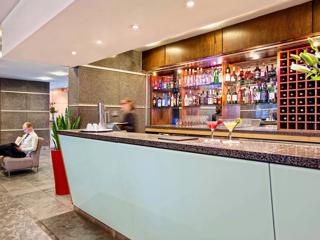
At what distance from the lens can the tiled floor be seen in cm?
277

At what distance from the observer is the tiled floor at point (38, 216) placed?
9.08ft

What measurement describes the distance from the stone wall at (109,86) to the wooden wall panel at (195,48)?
3.07 ft

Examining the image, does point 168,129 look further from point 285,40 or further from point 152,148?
point 152,148

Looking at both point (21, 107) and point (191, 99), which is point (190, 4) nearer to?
point (191, 99)

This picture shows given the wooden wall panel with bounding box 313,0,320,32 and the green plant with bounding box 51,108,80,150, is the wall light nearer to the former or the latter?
the wooden wall panel with bounding box 313,0,320,32

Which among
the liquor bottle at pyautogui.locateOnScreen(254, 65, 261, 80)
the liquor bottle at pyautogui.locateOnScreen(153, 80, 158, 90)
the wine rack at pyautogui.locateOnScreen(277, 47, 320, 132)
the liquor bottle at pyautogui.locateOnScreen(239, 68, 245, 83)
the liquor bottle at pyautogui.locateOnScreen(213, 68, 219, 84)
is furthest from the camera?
the liquor bottle at pyautogui.locateOnScreen(153, 80, 158, 90)

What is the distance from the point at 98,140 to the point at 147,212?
0.96 metres

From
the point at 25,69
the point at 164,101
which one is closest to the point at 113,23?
the point at 164,101

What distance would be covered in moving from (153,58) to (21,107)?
20.4 ft

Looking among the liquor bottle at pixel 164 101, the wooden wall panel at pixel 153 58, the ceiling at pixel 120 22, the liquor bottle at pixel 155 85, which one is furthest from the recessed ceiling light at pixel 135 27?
the liquor bottle at pixel 155 85

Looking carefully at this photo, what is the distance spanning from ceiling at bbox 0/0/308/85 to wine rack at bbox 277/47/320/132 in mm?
888


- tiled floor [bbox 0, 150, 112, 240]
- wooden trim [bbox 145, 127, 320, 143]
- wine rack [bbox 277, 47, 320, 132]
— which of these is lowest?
tiled floor [bbox 0, 150, 112, 240]

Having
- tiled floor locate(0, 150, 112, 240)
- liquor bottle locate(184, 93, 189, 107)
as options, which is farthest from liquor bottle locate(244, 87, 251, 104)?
tiled floor locate(0, 150, 112, 240)

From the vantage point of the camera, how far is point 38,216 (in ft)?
10.8
